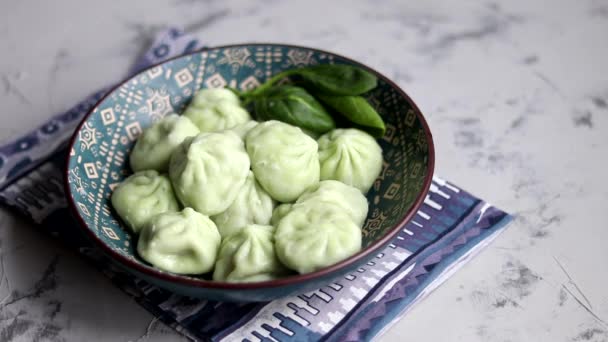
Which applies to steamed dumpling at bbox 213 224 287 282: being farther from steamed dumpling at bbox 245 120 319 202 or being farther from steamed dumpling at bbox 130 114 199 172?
steamed dumpling at bbox 130 114 199 172

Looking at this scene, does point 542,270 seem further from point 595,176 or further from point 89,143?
point 89,143

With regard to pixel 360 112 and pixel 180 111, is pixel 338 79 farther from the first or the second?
pixel 180 111

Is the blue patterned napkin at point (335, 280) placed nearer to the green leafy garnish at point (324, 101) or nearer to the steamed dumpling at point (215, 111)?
the green leafy garnish at point (324, 101)

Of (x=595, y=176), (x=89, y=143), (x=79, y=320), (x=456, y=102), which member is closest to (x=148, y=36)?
(x=89, y=143)

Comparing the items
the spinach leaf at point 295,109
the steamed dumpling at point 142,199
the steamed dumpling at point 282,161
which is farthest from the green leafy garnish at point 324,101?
the steamed dumpling at point 142,199

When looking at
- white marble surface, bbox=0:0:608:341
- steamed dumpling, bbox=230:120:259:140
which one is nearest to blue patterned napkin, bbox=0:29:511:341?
white marble surface, bbox=0:0:608:341
